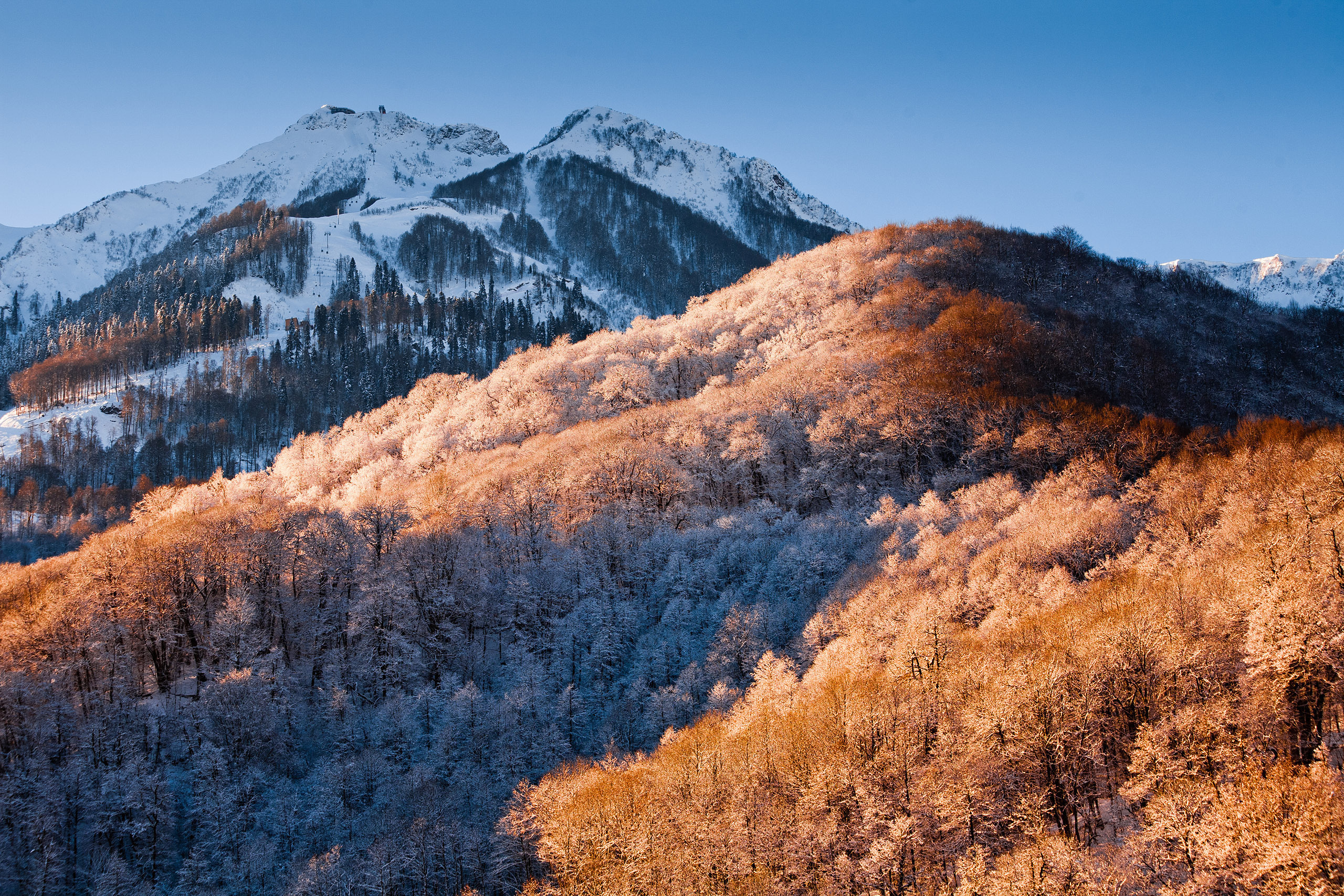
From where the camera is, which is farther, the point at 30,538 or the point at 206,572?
the point at 30,538

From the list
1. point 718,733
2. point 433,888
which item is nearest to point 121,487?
point 433,888

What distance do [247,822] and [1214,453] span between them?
114 metres

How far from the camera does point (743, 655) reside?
267 ft

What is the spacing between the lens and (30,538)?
176 m

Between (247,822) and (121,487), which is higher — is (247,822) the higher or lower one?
the lower one

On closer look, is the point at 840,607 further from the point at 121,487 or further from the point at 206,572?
the point at 121,487

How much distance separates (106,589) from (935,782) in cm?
8324

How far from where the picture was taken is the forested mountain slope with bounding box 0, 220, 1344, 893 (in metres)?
50.6

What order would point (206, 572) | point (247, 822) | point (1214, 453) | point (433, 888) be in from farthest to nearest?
point (1214, 453), point (206, 572), point (247, 822), point (433, 888)

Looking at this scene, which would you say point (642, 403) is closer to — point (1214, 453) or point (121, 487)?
point (1214, 453)

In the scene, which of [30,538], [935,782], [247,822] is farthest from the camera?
[30,538]

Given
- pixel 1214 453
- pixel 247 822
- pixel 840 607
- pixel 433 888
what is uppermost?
pixel 1214 453

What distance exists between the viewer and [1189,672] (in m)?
53.7

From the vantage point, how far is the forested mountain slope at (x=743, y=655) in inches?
1992
